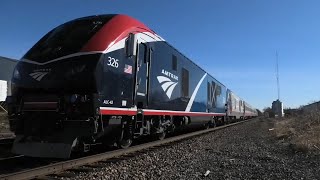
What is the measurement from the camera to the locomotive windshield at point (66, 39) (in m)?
9.23

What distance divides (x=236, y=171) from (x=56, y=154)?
3.79m

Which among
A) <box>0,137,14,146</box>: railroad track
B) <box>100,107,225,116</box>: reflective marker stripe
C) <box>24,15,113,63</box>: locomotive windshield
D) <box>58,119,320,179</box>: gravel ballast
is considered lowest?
<box>58,119,320,179</box>: gravel ballast

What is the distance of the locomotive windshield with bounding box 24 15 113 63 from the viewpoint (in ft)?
30.3

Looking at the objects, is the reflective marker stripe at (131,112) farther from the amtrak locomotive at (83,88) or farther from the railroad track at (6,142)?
the railroad track at (6,142)

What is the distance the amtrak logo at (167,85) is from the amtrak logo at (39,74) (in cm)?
455

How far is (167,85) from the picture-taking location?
14.0 m

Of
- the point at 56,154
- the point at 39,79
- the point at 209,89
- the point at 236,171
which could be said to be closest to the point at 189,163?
the point at 236,171

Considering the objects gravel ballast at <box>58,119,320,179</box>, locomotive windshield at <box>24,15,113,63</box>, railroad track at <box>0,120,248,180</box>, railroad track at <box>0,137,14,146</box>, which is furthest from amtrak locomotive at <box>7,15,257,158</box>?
railroad track at <box>0,137,14,146</box>

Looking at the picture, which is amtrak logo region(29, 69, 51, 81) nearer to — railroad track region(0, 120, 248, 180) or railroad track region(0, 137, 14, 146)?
railroad track region(0, 120, 248, 180)

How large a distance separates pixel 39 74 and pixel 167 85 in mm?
5749

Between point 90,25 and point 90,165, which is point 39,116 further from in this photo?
point 90,25

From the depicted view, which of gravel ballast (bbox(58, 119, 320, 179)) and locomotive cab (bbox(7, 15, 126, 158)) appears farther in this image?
locomotive cab (bbox(7, 15, 126, 158))

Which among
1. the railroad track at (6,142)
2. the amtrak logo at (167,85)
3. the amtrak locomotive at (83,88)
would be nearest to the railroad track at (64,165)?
the amtrak locomotive at (83,88)

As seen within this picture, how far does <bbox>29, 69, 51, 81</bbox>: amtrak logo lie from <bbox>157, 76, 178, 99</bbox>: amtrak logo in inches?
179
